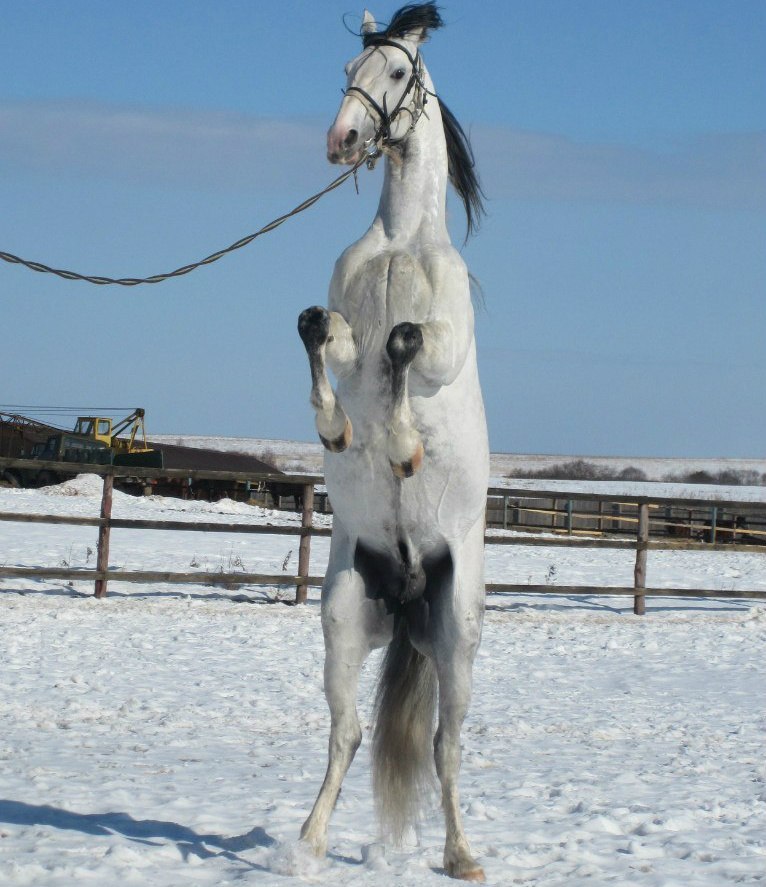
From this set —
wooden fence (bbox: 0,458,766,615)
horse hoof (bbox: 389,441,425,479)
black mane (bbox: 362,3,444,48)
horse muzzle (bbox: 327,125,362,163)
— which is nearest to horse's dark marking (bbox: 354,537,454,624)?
horse hoof (bbox: 389,441,425,479)

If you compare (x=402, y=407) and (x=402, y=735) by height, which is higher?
(x=402, y=407)

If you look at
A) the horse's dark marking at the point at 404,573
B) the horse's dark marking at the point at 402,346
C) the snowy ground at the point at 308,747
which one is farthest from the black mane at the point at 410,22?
the snowy ground at the point at 308,747

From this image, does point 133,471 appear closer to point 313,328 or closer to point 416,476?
point 416,476

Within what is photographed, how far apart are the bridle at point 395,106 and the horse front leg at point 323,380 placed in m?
0.56

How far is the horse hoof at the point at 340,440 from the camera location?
3.30 meters

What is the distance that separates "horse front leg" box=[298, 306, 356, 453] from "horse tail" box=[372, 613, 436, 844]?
71 cm

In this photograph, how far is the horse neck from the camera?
354 cm

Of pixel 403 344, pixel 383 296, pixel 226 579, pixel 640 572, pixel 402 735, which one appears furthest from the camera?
pixel 640 572

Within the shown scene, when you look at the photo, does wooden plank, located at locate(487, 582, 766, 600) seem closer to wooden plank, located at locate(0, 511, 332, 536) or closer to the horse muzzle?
wooden plank, located at locate(0, 511, 332, 536)

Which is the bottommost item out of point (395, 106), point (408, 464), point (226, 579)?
point (226, 579)

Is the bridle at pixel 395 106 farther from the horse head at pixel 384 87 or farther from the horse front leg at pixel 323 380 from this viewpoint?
the horse front leg at pixel 323 380

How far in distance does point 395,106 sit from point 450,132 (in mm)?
355

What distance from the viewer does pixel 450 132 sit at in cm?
374

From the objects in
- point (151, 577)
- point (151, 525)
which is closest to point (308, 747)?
point (151, 577)
